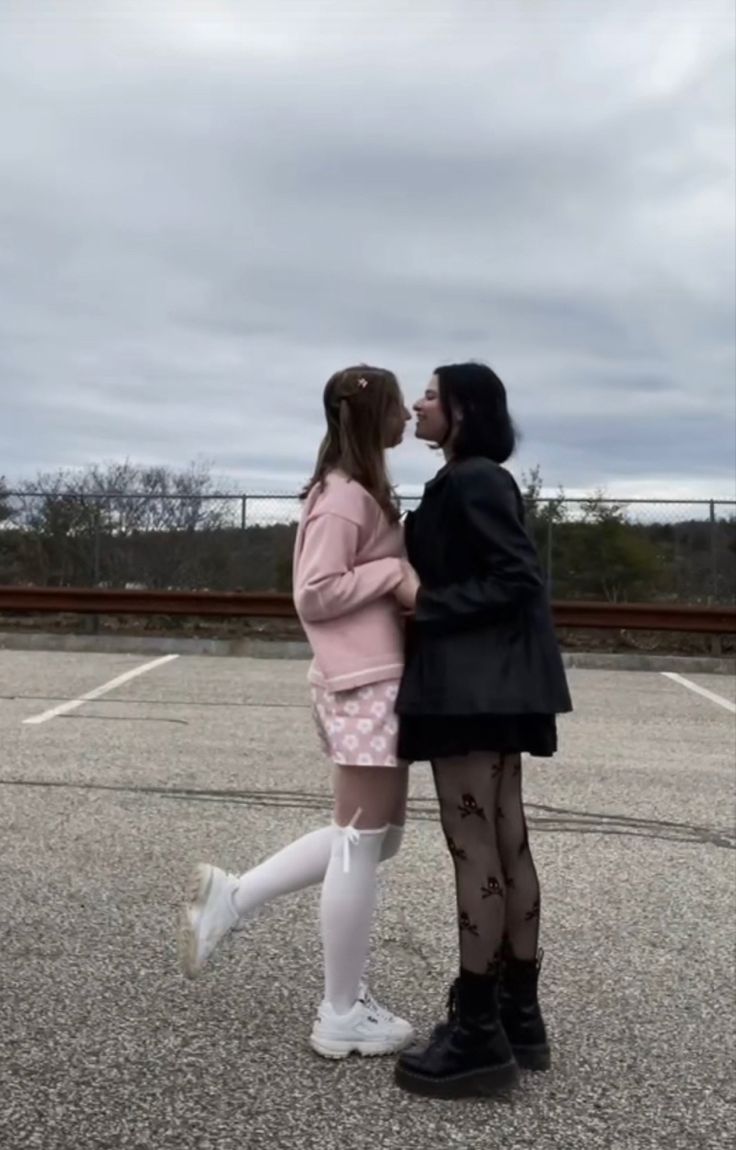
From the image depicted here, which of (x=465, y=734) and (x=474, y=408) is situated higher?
(x=474, y=408)

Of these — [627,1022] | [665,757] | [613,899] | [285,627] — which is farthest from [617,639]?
[627,1022]

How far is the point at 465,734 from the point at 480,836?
28 cm

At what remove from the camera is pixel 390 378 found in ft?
10.1

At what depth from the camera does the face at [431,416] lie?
9.97 ft

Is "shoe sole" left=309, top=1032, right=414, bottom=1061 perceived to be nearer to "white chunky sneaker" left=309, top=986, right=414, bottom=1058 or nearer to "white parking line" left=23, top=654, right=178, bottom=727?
"white chunky sneaker" left=309, top=986, right=414, bottom=1058

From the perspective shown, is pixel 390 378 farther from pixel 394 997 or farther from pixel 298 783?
pixel 298 783

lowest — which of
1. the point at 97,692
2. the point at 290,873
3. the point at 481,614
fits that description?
the point at 97,692

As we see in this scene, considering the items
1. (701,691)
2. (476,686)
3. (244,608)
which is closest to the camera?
(476,686)

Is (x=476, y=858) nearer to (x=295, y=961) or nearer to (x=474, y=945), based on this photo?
(x=474, y=945)

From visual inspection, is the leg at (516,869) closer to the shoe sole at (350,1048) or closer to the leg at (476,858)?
the leg at (476,858)

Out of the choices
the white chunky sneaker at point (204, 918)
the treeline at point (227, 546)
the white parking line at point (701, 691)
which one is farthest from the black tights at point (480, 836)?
the treeline at point (227, 546)

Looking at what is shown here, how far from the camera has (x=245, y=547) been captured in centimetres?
1714

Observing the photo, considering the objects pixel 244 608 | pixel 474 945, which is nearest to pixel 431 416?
pixel 474 945

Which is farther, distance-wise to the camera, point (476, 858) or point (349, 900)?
point (349, 900)
